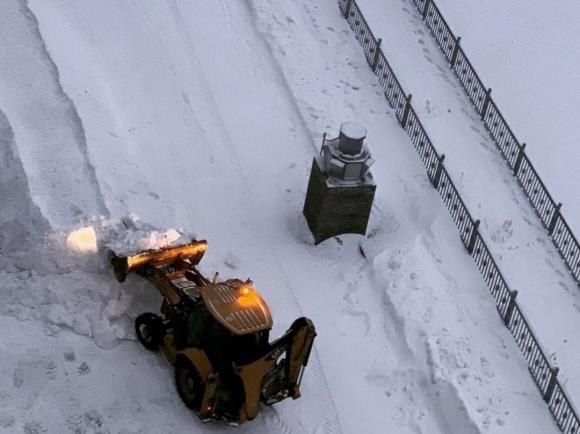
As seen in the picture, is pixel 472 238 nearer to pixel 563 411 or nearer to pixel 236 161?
pixel 563 411

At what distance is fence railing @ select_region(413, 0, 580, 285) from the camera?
69.3 feet

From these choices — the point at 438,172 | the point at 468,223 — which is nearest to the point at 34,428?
the point at 468,223

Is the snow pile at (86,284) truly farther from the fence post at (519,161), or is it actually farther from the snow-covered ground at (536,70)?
the snow-covered ground at (536,70)

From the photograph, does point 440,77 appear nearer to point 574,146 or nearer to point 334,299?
point 574,146

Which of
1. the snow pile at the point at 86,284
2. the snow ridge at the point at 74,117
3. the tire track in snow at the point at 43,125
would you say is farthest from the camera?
the snow ridge at the point at 74,117

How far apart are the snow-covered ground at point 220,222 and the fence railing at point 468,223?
0.23m

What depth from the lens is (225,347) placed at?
551 inches

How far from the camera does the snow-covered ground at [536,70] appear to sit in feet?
81.7

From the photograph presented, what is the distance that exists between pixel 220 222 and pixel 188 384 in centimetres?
465

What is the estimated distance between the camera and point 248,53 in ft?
75.0

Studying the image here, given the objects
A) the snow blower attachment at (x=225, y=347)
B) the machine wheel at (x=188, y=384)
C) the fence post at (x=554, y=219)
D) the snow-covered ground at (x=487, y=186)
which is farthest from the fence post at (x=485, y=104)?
the machine wheel at (x=188, y=384)

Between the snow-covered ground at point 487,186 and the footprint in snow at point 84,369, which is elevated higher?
the footprint in snow at point 84,369

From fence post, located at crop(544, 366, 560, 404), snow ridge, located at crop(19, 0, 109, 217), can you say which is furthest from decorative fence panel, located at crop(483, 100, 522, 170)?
snow ridge, located at crop(19, 0, 109, 217)

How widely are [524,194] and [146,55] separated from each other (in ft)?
30.2
